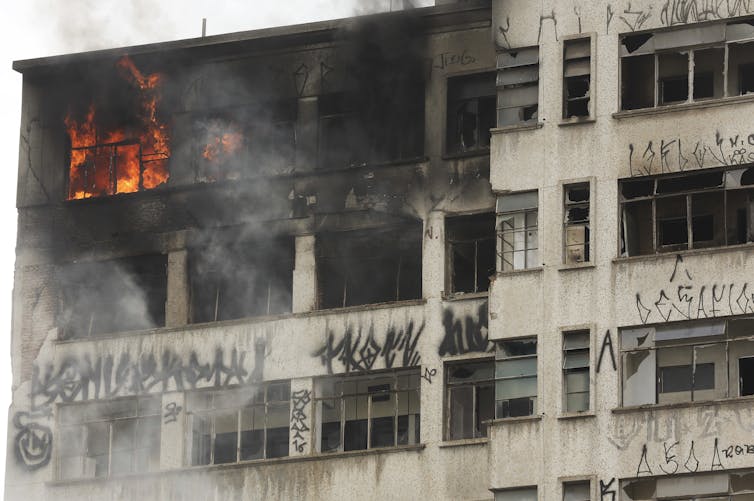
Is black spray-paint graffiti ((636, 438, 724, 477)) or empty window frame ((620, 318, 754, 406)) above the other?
empty window frame ((620, 318, 754, 406))

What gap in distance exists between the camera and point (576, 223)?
52.7 metres

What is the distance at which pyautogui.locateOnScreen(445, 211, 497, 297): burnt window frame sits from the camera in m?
55.1

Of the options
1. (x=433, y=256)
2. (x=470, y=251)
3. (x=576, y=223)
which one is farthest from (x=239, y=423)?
(x=576, y=223)

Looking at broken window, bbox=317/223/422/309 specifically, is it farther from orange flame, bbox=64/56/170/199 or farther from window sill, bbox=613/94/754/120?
window sill, bbox=613/94/754/120

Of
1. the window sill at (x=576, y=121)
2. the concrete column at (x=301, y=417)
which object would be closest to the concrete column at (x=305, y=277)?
the concrete column at (x=301, y=417)

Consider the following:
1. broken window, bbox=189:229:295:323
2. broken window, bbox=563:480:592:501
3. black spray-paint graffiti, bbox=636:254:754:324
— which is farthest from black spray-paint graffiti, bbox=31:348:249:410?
black spray-paint graffiti, bbox=636:254:754:324

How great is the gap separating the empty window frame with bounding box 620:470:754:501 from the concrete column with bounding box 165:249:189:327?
12.0 metres

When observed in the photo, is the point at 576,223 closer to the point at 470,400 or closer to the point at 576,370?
the point at 576,370

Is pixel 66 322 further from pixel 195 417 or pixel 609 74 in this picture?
pixel 609 74

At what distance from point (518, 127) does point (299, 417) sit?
26.3 feet

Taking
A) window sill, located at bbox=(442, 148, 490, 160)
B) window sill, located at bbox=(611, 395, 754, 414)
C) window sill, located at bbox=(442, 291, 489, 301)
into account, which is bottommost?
window sill, located at bbox=(611, 395, 754, 414)

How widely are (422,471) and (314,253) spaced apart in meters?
5.77

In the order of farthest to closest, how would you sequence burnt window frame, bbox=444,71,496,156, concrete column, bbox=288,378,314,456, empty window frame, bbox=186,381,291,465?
empty window frame, bbox=186,381,291,465
burnt window frame, bbox=444,71,496,156
concrete column, bbox=288,378,314,456

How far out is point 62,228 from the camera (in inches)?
2333
